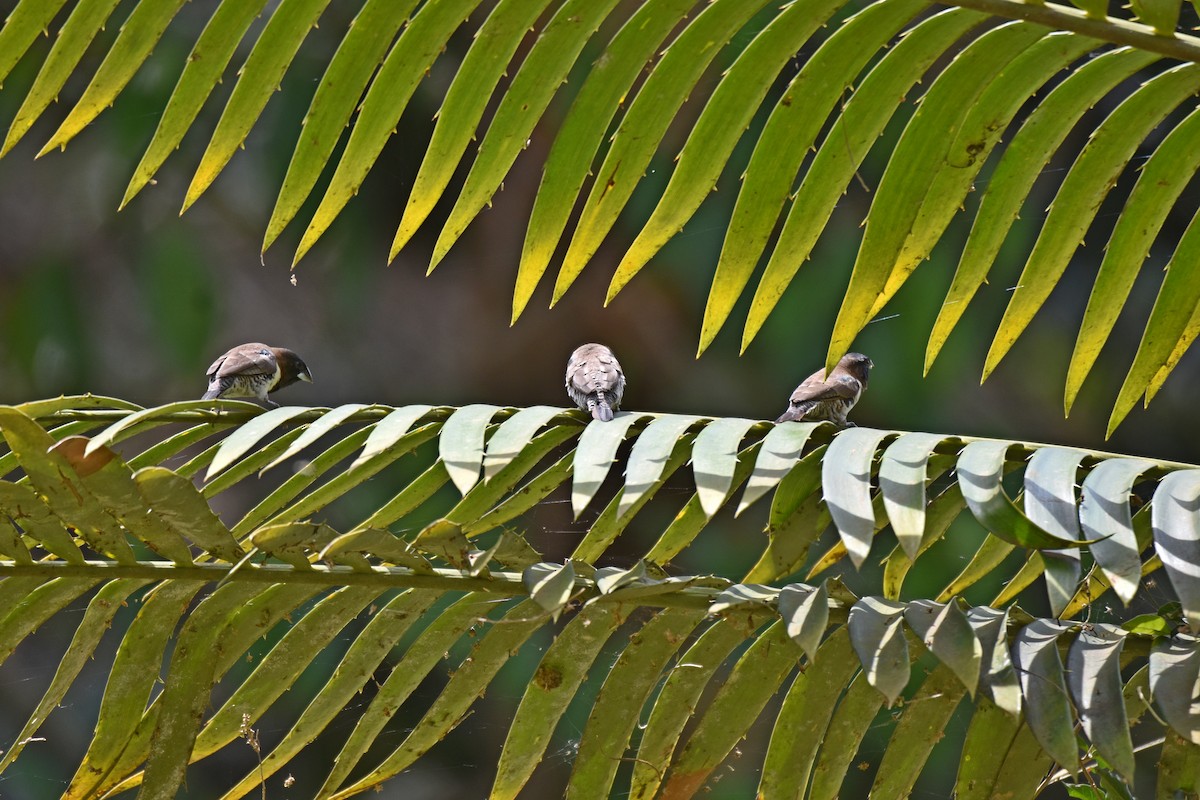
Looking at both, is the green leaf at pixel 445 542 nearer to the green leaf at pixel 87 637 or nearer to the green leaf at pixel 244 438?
the green leaf at pixel 244 438

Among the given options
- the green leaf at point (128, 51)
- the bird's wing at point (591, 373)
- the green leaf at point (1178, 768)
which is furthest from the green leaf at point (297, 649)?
the bird's wing at point (591, 373)

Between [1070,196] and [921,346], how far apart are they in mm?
3978

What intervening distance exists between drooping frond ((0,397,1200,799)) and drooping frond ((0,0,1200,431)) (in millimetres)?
245

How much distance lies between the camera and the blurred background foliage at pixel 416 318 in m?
5.36

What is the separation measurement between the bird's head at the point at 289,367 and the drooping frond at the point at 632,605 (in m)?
3.46

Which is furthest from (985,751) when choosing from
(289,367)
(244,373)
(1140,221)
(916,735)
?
(289,367)

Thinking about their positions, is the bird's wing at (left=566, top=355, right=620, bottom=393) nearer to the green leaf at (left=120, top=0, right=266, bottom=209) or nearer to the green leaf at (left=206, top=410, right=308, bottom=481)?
the green leaf at (left=206, top=410, right=308, bottom=481)

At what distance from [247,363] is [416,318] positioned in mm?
1714

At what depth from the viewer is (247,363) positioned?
176 inches

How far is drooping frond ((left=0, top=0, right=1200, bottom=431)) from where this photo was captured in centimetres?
124

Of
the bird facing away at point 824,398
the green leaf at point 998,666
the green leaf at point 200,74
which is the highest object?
the green leaf at point 200,74

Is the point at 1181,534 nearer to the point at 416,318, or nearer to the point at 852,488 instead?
the point at 852,488

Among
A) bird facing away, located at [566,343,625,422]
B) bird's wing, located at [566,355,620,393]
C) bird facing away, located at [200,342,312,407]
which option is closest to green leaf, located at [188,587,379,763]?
bird facing away, located at [566,343,625,422]

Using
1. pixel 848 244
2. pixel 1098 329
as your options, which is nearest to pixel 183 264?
pixel 848 244
